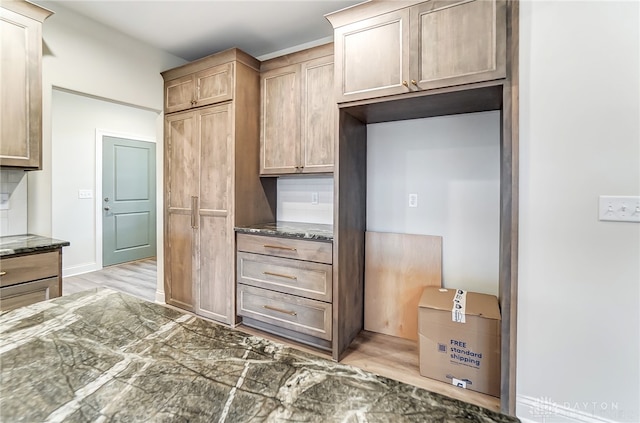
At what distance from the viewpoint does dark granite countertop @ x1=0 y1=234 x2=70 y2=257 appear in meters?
1.93

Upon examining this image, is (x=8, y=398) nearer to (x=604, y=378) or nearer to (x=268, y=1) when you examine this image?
(x=604, y=378)

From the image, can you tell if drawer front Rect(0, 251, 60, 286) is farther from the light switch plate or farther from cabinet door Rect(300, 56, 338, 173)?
cabinet door Rect(300, 56, 338, 173)

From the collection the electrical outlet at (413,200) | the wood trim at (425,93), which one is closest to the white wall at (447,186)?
the electrical outlet at (413,200)

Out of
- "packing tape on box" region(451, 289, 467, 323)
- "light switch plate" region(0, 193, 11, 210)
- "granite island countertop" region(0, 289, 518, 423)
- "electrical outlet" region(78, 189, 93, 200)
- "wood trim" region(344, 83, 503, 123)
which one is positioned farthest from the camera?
"electrical outlet" region(78, 189, 93, 200)

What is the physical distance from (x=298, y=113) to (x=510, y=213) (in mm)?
1860

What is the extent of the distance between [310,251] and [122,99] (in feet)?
7.81

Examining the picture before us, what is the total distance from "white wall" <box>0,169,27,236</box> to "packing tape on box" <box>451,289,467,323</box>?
327 centimetres

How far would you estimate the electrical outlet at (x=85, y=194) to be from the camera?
464 cm

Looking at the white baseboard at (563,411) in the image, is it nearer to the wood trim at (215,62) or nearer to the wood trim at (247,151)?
the wood trim at (247,151)

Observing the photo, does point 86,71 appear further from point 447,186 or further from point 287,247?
point 447,186

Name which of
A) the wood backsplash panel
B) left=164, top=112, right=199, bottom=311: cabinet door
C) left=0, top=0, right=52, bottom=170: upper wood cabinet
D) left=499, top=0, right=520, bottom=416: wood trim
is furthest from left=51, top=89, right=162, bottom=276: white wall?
left=499, top=0, right=520, bottom=416: wood trim

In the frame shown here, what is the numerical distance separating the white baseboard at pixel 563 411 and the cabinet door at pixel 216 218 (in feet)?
7.40

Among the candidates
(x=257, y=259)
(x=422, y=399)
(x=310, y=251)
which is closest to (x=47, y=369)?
(x=422, y=399)

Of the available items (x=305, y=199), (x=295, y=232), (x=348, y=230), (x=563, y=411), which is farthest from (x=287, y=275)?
(x=563, y=411)
